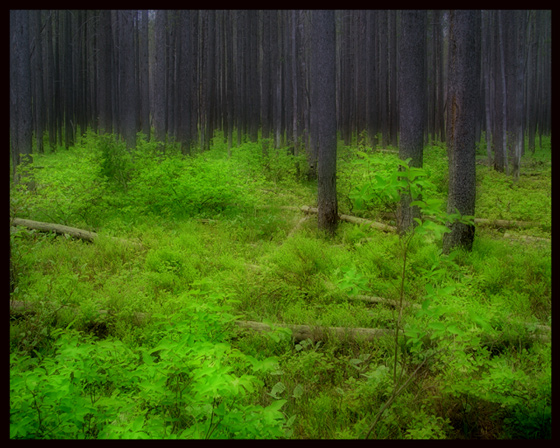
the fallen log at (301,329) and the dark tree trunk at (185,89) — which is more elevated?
the dark tree trunk at (185,89)

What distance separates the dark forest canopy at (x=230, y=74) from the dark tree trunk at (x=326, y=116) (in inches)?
200

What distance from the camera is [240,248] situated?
6965 millimetres

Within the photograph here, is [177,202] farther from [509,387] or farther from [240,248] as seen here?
[509,387]

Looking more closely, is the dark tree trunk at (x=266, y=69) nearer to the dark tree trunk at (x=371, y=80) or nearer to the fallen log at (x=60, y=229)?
the dark tree trunk at (x=371, y=80)

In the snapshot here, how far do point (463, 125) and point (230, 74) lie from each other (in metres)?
21.5

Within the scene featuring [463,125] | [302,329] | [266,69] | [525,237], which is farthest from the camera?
[266,69]

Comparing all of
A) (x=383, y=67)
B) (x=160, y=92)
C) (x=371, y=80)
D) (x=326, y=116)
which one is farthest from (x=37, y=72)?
(x=326, y=116)

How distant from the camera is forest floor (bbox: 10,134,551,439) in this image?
285 centimetres

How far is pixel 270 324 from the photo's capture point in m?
3.32

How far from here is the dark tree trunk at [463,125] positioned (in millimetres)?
5688

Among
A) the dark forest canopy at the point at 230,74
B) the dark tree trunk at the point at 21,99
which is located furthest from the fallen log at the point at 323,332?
the dark forest canopy at the point at 230,74

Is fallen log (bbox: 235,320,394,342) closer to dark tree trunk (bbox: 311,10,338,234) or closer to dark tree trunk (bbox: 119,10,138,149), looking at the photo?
dark tree trunk (bbox: 311,10,338,234)

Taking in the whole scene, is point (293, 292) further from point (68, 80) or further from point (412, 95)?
point (68, 80)

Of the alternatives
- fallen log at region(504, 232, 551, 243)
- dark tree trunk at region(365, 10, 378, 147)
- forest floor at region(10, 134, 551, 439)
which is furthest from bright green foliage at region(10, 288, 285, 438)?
dark tree trunk at region(365, 10, 378, 147)
